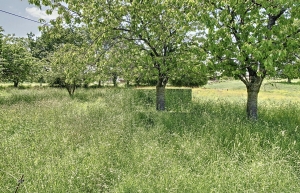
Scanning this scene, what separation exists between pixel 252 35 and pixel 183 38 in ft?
9.64

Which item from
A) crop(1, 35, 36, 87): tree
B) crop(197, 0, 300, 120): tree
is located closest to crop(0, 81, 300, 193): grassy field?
crop(197, 0, 300, 120): tree

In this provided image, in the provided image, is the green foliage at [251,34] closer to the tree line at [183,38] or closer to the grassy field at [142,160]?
the tree line at [183,38]

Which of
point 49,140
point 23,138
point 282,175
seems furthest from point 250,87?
point 23,138

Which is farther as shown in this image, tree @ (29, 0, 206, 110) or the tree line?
tree @ (29, 0, 206, 110)

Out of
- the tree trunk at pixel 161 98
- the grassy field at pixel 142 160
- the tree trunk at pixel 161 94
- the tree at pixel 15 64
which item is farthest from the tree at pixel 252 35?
the tree at pixel 15 64

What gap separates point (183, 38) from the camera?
798 cm

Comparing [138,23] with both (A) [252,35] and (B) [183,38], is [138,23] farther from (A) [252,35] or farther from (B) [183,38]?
(A) [252,35]

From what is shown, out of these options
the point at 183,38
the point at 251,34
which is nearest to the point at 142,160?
the point at 251,34

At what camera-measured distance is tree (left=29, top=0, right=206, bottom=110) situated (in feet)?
22.8

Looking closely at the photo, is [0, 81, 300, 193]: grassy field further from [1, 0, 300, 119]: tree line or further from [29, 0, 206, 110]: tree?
[29, 0, 206, 110]: tree

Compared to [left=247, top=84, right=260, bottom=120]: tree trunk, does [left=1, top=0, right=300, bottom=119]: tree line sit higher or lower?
higher

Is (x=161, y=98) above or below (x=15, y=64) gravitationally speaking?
below

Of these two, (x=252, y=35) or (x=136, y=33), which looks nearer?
(x=252, y=35)

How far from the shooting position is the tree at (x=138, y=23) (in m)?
6.96
